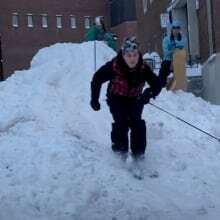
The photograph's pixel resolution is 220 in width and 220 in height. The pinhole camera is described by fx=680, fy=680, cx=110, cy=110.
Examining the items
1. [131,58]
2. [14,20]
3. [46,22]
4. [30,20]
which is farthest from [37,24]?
[131,58]

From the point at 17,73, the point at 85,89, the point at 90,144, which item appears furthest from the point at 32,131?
the point at 17,73

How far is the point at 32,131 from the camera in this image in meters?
10.8

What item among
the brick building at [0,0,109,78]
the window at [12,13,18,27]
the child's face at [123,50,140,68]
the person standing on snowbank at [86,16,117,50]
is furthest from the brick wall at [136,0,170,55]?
the child's face at [123,50,140,68]

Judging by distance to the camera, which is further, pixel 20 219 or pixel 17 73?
pixel 17 73

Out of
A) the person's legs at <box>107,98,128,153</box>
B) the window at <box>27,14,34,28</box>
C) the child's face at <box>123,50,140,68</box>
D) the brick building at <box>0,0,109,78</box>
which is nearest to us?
the child's face at <box>123,50,140,68</box>

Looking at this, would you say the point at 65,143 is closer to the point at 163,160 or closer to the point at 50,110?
the point at 163,160

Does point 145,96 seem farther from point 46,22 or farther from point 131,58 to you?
point 46,22

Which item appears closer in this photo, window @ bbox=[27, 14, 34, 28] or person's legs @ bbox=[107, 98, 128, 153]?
person's legs @ bbox=[107, 98, 128, 153]

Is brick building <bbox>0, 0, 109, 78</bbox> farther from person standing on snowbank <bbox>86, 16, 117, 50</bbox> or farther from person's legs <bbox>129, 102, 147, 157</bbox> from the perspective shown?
person's legs <bbox>129, 102, 147, 157</bbox>

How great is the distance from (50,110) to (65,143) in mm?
2657

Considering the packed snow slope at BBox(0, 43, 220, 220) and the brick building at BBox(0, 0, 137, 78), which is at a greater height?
the brick building at BBox(0, 0, 137, 78)

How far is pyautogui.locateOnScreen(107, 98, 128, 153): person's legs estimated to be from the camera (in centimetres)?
923

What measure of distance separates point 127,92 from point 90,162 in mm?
1066

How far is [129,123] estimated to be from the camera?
929cm
